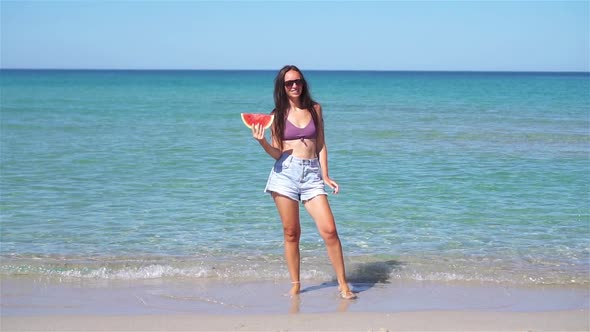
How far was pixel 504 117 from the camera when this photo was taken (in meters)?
25.0

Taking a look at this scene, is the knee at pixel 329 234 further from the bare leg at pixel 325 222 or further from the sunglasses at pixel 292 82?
the sunglasses at pixel 292 82

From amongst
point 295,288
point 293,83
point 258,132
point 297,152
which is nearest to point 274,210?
point 295,288

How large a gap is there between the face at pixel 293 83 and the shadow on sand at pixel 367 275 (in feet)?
5.77

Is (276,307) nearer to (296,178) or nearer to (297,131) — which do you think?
(296,178)

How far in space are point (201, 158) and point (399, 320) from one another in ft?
31.7

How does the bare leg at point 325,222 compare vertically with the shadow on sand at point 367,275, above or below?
above

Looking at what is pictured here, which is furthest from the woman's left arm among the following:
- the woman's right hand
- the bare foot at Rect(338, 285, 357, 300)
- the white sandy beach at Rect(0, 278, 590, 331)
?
the white sandy beach at Rect(0, 278, 590, 331)

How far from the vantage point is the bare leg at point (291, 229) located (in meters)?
5.77

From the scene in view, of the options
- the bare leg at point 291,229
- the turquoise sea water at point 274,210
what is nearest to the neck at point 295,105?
the bare leg at point 291,229

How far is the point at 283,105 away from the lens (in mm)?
5691

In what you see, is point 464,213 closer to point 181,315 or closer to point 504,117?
point 181,315

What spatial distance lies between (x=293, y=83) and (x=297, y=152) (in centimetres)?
54

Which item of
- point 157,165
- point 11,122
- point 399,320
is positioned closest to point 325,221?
point 399,320

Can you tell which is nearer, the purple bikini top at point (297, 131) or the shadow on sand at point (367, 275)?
the purple bikini top at point (297, 131)
